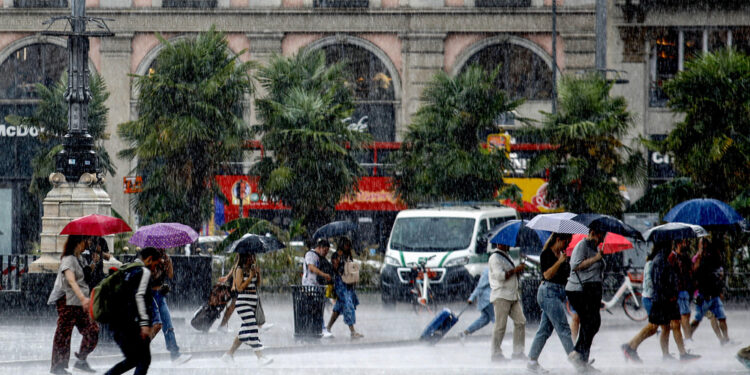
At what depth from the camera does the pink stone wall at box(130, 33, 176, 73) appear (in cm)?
3950

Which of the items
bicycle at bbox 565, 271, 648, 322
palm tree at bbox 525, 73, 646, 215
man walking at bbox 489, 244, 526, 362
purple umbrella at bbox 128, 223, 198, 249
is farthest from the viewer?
palm tree at bbox 525, 73, 646, 215

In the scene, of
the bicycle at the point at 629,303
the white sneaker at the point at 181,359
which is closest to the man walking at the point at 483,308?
the white sneaker at the point at 181,359

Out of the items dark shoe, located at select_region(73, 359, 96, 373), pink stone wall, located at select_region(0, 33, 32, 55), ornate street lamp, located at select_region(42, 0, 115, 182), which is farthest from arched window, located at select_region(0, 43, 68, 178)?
dark shoe, located at select_region(73, 359, 96, 373)

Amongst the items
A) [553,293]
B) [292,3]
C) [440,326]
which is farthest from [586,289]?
[292,3]

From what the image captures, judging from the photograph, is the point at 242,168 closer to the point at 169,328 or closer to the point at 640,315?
the point at 640,315

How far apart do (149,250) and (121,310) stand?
5.12ft

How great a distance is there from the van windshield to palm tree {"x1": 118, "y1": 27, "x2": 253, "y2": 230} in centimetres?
621

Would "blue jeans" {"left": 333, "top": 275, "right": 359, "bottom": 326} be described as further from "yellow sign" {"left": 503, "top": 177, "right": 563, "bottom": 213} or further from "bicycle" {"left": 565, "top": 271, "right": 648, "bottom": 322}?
"yellow sign" {"left": 503, "top": 177, "right": 563, "bottom": 213}

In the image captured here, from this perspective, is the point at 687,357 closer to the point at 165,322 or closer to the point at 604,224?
the point at 604,224

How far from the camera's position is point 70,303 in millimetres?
12828

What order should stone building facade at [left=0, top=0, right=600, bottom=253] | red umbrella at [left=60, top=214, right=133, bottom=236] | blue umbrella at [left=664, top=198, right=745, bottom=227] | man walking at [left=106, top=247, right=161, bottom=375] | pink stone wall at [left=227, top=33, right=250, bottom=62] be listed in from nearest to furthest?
man walking at [left=106, top=247, right=161, bottom=375] → red umbrella at [left=60, top=214, right=133, bottom=236] → blue umbrella at [left=664, top=198, right=745, bottom=227] → stone building facade at [left=0, top=0, right=600, bottom=253] → pink stone wall at [left=227, top=33, right=250, bottom=62]

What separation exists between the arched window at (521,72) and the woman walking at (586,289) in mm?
25981

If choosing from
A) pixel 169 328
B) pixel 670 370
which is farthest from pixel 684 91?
pixel 169 328

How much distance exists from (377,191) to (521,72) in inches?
263
